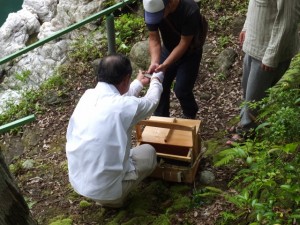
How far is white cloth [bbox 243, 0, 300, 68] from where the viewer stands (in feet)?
10.4

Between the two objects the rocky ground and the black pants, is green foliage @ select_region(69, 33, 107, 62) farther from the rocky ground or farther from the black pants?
the black pants

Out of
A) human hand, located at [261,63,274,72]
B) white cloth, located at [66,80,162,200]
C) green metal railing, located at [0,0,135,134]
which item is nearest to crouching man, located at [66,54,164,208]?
white cloth, located at [66,80,162,200]

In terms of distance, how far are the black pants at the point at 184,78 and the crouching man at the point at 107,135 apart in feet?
2.55

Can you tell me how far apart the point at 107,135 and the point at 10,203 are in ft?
3.30

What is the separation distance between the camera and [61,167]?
4.94 metres

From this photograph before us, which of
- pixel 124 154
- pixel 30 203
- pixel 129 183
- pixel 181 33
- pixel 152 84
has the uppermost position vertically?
pixel 181 33

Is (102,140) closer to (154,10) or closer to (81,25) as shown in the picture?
(154,10)

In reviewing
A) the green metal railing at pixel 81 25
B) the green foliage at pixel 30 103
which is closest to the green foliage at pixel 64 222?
the green metal railing at pixel 81 25

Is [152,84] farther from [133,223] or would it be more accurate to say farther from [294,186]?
[294,186]

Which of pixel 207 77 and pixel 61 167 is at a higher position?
pixel 207 77

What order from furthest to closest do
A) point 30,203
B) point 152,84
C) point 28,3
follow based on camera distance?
1. point 28,3
2. point 30,203
3. point 152,84

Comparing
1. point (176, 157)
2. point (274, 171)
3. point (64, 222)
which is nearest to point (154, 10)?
point (176, 157)

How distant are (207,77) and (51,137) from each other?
244 centimetres

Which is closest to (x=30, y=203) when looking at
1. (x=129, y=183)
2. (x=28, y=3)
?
(x=129, y=183)
